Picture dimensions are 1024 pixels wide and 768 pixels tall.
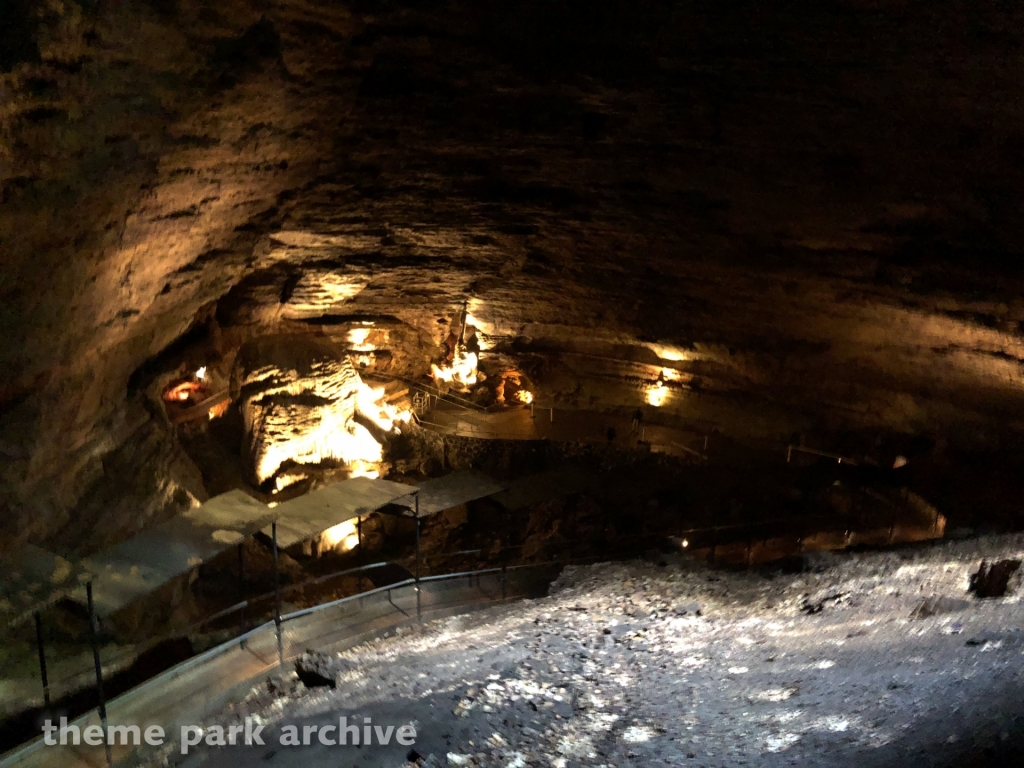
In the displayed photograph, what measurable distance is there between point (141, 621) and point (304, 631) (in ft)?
11.9

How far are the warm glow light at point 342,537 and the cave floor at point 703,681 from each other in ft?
25.9

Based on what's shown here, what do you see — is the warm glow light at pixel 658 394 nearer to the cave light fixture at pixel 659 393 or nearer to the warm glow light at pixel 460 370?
the cave light fixture at pixel 659 393

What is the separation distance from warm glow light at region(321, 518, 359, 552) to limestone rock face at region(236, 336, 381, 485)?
7.55 feet

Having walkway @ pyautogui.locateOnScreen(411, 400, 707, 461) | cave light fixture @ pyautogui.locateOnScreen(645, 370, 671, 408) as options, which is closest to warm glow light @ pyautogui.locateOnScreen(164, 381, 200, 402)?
walkway @ pyautogui.locateOnScreen(411, 400, 707, 461)

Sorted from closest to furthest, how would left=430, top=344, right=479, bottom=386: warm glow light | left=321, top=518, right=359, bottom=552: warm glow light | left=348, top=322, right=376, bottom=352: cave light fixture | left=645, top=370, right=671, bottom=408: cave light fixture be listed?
1. left=321, top=518, right=359, bottom=552: warm glow light
2. left=645, top=370, right=671, bottom=408: cave light fixture
3. left=348, top=322, right=376, bottom=352: cave light fixture
4. left=430, top=344, right=479, bottom=386: warm glow light

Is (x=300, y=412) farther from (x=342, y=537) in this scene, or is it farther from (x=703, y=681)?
(x=703, y=681)

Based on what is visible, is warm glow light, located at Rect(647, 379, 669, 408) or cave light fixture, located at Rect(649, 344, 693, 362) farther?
warm glow light, located at Rect(647, 379, 669, 408)

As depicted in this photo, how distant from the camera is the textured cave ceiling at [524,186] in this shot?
6.77m

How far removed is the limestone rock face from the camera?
49.6 feet

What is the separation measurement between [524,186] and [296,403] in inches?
297

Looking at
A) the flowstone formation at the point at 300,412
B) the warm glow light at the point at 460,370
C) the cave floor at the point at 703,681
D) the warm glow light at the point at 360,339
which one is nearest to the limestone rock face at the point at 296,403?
the flowstone formation at the point at 300,412

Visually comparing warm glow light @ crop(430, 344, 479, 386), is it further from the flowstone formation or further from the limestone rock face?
the limestone rock face

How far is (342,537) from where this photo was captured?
47.8 ft

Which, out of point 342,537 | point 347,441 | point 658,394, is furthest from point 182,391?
point 658,394
